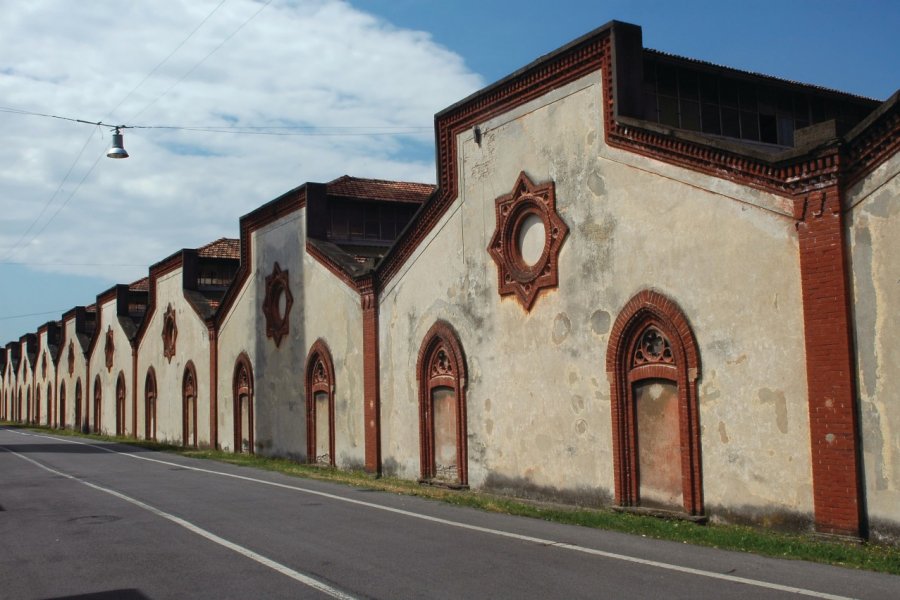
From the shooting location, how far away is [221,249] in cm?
3962

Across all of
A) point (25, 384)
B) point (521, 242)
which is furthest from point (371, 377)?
point (25, 384)

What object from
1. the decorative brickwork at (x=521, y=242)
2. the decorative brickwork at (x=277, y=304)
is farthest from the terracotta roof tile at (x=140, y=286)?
the decorative brickwork at (x=521, y=242)

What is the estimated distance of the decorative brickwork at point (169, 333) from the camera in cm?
3656

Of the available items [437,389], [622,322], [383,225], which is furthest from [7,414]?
[622,322]

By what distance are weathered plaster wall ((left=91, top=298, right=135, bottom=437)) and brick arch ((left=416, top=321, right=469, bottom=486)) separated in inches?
1122

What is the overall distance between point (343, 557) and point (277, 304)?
1762cm

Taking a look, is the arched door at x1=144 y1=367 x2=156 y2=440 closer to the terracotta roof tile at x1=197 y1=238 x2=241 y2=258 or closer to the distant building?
the terracotta roof tile at x1=197 y1=238 x2=241 y2=258

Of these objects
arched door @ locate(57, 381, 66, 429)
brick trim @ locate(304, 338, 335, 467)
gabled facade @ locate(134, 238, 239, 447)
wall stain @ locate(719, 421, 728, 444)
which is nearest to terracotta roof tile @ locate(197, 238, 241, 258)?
gabled facade @ locate(134, 238, 239, 447)

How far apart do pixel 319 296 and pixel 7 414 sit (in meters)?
77.2

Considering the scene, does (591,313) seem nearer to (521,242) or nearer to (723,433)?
(521,242)

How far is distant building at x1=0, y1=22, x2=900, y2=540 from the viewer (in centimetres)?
1060

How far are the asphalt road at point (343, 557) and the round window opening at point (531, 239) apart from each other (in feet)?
15.3

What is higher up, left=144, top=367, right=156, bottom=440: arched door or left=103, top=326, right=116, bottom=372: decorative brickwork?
left=103, top=326, right=116, bottom=372: decorative brickwork

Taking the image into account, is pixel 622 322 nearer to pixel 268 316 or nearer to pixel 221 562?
pixel 221 562
